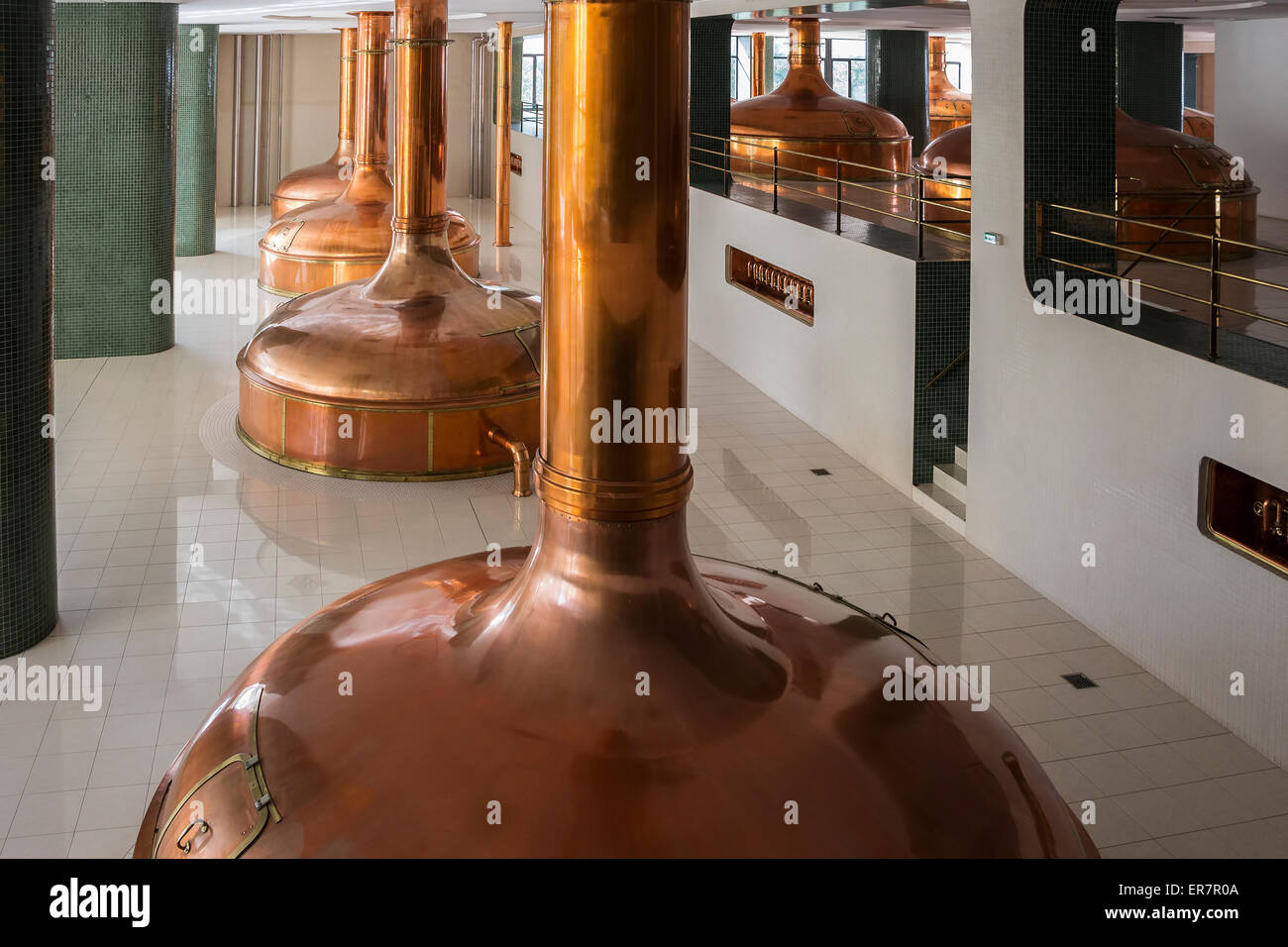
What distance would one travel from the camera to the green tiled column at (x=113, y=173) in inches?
434

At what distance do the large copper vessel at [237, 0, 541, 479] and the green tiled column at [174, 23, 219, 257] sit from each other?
8333 millimetres

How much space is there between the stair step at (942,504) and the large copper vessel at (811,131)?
7473 mm

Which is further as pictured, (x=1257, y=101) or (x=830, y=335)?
(x=1257, y=101)

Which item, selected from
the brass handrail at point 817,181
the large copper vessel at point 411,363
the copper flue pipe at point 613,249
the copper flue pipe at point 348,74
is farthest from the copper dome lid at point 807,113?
the copper flue pipe at point 613,249

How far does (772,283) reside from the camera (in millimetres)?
10719

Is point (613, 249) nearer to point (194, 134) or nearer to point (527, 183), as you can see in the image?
point (194, 134)

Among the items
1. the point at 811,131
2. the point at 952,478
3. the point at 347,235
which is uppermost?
the point at 811,131

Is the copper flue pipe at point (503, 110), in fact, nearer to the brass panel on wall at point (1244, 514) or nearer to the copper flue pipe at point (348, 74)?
the copper flue pipe at point (348, 74)

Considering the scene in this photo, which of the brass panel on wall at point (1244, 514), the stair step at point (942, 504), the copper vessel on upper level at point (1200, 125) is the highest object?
the copper vessel on upper level at point (1200, 125)

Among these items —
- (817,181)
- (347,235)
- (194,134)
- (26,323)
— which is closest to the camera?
(26,323)

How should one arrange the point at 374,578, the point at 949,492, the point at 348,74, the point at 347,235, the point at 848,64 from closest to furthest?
the point at 374,578
the point at 949,492
the point at 347,235
the point at 348,74
the point at 848,64

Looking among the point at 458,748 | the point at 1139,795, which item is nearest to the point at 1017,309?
the point at 1139,795

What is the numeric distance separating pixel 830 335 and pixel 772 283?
5.09 feet

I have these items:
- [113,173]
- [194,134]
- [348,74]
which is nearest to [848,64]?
[348,74]
